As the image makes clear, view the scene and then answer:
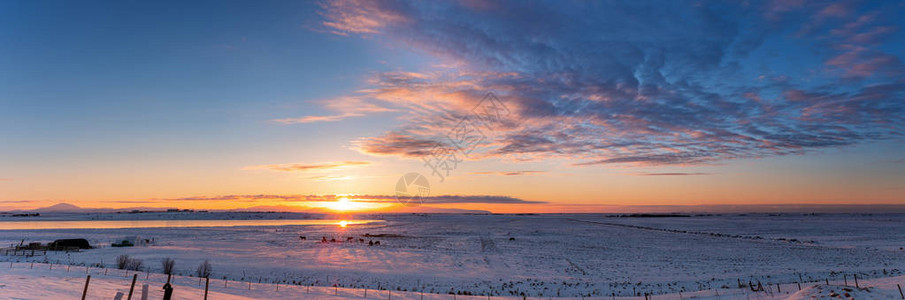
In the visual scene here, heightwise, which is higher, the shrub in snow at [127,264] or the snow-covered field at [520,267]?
the shrub in snow at [127,264]

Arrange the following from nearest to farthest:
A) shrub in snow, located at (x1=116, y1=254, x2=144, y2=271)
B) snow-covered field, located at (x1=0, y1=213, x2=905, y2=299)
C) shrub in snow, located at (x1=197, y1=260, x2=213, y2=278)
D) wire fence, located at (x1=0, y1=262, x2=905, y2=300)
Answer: wire fence, located at (x1=0, y1=262, x2=905, y2=300)
snow-covered field, located at (x1=0, y1=213, x2=905, y2=299)
shrub in snow, located at (x1=197, y1=260, x2=213, y2=278)
shrub in snow, located at (x1=116, y1=254, x2=144, y2=271)

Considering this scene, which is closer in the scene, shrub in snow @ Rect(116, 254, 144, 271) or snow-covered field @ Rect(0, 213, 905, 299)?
snow-covered field @ Rect(0, 213, 905, 299)

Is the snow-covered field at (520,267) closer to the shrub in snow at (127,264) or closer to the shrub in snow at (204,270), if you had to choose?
the shrub in snow at (204,270)

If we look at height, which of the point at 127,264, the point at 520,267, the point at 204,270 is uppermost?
the point at 127,264

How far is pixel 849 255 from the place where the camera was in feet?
139

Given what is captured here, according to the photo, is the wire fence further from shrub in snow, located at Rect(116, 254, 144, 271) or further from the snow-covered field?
shrub in snow, located at Rect(116, 254, 144, 271)

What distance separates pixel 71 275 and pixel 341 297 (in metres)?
14.2

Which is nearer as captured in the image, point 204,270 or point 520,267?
point 204,270

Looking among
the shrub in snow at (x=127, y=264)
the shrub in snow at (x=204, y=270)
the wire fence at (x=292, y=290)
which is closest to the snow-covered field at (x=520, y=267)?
the wire fence at (x=292, y=290)

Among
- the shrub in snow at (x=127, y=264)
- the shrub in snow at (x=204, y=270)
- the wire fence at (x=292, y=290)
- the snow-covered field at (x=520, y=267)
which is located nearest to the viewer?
the wire fence at (x=292, y=290)

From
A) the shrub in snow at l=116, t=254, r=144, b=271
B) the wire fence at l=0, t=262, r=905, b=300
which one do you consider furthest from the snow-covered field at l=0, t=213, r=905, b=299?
the shrub in snow at l=116, t=254, r=144, b=271

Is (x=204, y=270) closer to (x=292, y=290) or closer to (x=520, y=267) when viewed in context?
(x=292, y=290)

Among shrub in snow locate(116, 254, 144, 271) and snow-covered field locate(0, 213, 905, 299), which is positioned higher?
shrub in snow locate(116, 254, 144, 271)

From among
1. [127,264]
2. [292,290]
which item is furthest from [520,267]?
[127,264]
